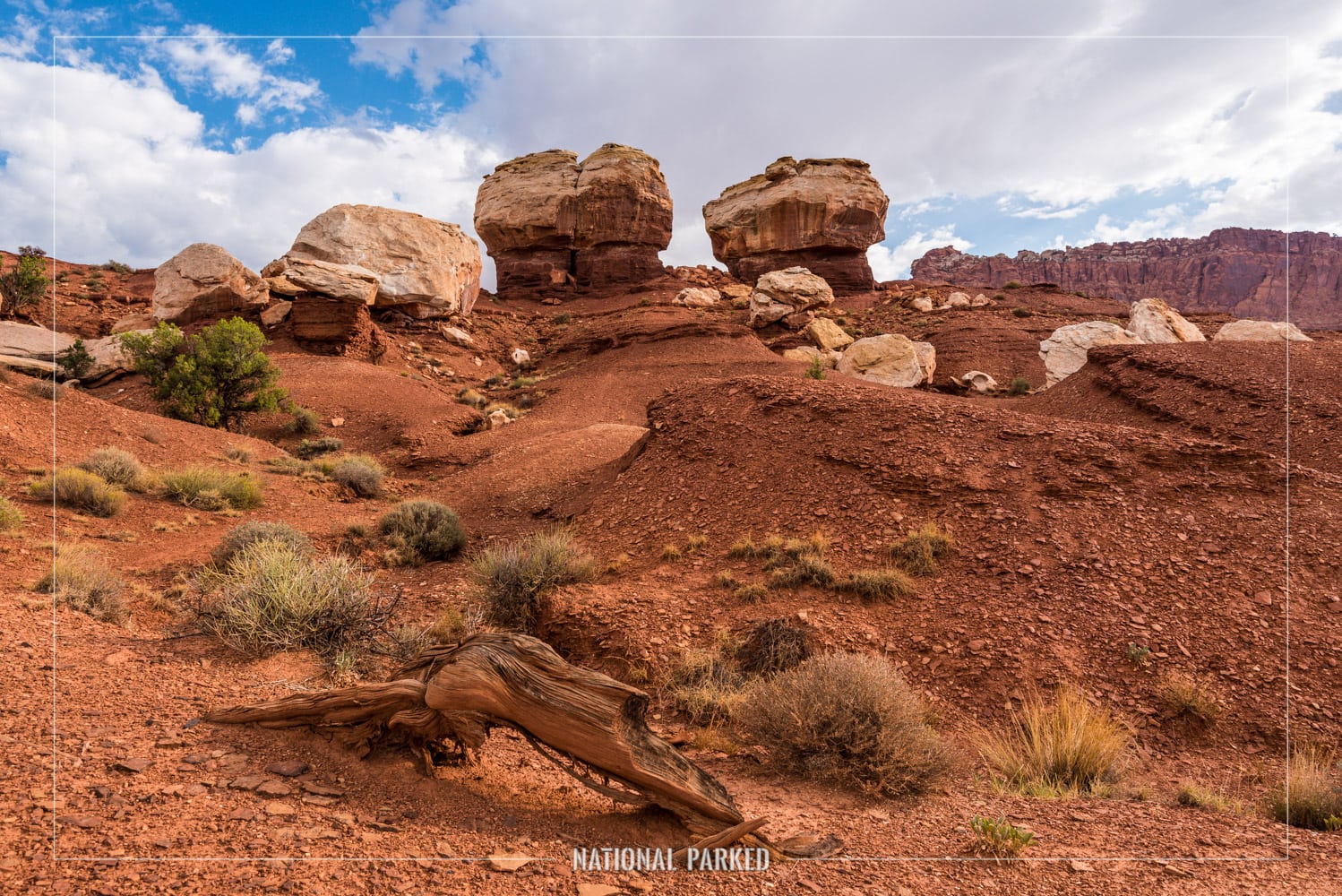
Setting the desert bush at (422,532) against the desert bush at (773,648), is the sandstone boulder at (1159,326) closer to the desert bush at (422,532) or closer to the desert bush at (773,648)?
the desert bush at (773,648)

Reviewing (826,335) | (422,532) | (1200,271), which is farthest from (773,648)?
(1200,271)

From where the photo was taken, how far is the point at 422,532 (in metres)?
11.7

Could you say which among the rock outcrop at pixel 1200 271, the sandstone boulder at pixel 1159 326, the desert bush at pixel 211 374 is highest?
the rock outcrop at pixel 1200 271

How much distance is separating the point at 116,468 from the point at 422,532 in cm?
571

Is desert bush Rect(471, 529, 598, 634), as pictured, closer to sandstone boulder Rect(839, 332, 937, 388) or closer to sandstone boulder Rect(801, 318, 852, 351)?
sandstone boulder Rect(839, 332, 937, 388)

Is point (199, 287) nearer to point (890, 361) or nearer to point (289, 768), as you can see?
point (890, 361)

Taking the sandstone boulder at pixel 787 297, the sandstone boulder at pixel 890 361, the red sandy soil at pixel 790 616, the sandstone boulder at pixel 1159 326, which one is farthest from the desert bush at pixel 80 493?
the sandstone boulder at pixel 1159 326

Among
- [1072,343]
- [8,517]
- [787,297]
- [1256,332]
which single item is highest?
[787,297]

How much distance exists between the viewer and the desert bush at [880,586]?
785 cm

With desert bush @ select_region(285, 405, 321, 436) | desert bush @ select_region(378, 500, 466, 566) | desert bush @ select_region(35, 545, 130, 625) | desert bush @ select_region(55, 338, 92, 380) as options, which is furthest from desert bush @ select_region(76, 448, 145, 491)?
desert bush @ select_region(55, 338, 92, 380)

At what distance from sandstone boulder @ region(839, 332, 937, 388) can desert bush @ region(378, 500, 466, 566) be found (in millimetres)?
17814

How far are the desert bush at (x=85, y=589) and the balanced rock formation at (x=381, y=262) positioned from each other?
21954 millimetres

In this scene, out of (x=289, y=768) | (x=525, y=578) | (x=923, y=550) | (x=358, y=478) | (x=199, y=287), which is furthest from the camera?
(x=199, y=287)

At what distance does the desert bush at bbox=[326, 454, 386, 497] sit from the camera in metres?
15.9
